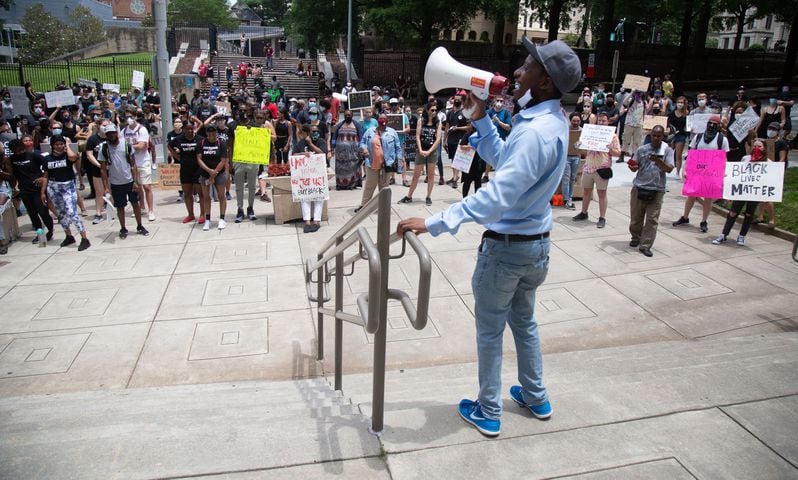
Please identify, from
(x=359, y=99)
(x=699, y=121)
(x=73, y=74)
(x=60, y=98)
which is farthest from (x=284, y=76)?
(x=699, y=121)

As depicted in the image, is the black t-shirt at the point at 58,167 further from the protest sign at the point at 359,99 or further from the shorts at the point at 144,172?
the protest sign at the point at 359,99

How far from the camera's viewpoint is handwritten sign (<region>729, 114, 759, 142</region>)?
1008cm

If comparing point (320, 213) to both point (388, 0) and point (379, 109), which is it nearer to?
point (379, 109)

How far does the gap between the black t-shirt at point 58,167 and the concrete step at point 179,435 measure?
230 inches

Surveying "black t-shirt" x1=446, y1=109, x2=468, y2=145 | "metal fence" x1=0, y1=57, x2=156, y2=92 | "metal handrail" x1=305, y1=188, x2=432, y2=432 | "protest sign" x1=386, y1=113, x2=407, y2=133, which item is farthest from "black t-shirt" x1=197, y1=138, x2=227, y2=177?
"metal fence" x1=0, y1=57, x2=156, y2=92

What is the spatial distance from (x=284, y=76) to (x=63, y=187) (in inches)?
1183

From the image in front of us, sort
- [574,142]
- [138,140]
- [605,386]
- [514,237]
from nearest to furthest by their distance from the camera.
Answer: [514,237] → [605,386] → [138,140] → [574,142]

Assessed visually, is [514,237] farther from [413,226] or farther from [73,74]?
[73,74]

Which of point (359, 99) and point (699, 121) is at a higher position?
Result: point (359, 99)

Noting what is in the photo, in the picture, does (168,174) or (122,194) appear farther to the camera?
(168,174)

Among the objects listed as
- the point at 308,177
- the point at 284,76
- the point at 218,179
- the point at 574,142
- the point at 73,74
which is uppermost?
the point at 284,76

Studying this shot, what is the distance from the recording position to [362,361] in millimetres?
5480

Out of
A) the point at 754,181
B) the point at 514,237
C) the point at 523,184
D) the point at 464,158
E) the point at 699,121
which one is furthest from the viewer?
the point at 699,121

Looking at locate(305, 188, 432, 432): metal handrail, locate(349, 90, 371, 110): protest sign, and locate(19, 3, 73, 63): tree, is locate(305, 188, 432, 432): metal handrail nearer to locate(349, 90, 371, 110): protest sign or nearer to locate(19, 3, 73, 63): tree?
locate(349, 90, 371, 110): protest sign
